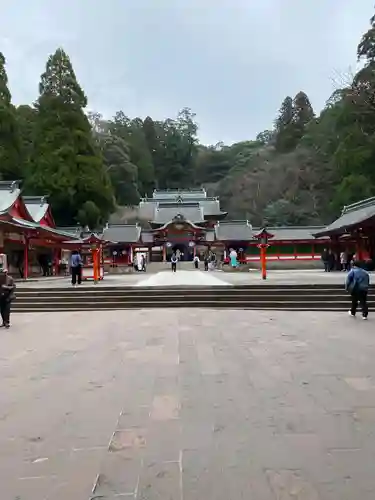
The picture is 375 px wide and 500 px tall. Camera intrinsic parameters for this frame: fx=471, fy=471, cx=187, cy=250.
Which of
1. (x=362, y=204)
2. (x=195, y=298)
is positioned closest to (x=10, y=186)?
(x=195, y=298)

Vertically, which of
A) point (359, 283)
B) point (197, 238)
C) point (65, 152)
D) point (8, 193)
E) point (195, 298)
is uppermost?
point (65, 152)

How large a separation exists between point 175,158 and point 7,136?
4626 cm

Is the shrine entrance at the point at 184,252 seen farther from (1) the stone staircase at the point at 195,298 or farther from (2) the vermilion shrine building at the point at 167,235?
(1) the stone staircase at the point at 195,298

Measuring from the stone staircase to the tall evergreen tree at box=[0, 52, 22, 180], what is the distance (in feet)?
90.6

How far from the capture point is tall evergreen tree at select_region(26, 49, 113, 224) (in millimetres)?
39406

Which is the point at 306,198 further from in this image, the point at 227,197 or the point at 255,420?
the point at 255,420

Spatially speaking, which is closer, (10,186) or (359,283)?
(359,283)

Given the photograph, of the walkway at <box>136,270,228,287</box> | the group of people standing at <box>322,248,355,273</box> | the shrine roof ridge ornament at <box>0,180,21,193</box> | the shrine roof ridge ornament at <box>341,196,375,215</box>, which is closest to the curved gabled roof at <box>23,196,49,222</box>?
the shrine roof ridge ornament at <box>0,180,21,193</box>

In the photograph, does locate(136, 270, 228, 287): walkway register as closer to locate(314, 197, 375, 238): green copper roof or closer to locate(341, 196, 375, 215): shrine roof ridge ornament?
locate(314, 197, 375, 238): green copper roof

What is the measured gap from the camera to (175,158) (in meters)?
82.7

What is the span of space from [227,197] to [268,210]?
48.9ft

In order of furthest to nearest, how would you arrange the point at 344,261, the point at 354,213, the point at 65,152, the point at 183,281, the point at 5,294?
1. the point at 65,152
2. the point at 354,213
3. the point at 344,261
4. the point at 183,281
5. the point at 5,294

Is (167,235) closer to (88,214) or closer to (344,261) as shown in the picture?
(88,214)

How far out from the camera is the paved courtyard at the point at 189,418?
2844 millimetres
